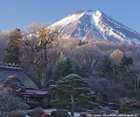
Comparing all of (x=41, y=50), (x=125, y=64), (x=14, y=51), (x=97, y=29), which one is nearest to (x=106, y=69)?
(x=125, y=64)

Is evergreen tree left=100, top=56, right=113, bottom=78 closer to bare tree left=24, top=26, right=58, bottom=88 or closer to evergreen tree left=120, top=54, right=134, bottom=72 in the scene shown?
evergreen tree left=120, top=54, right=134, bottom=72

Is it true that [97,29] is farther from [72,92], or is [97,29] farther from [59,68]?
[72,92]

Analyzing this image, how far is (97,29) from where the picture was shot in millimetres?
80688

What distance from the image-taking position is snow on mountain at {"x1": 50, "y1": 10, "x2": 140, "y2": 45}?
72.2m

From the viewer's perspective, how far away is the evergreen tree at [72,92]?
1329cm

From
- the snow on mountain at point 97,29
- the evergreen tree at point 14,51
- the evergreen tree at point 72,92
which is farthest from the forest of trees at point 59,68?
the snow on mountain at point 97,29

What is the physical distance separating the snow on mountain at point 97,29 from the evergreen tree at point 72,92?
5475 cm

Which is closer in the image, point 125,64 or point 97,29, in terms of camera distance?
point 125,64

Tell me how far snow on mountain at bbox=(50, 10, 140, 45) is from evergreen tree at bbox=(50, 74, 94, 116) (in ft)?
180

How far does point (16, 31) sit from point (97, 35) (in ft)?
154

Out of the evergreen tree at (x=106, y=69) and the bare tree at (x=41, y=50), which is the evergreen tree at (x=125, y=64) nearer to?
the evergreen tree at (x=106, y=69)

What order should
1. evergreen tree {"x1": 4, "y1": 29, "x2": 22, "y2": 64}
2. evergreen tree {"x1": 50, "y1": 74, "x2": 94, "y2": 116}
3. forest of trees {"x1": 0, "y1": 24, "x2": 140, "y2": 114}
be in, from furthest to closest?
evergreen tree {"x1": 4, "y1": 29, "x2": 22, "y2": 64}, forest of trees {"x1": 0, "y1": 24, "x2": 140, "y2": 114}, evergreen tree {"x1": 50, "y1": 74, "x2": 94, "y2": 116}

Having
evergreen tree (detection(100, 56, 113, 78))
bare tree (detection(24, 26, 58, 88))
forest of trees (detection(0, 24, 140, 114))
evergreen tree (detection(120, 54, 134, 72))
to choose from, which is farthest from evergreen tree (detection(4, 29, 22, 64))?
evergreen tree (detection(120, 54, 134, 72))

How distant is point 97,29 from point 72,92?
68.6 m
